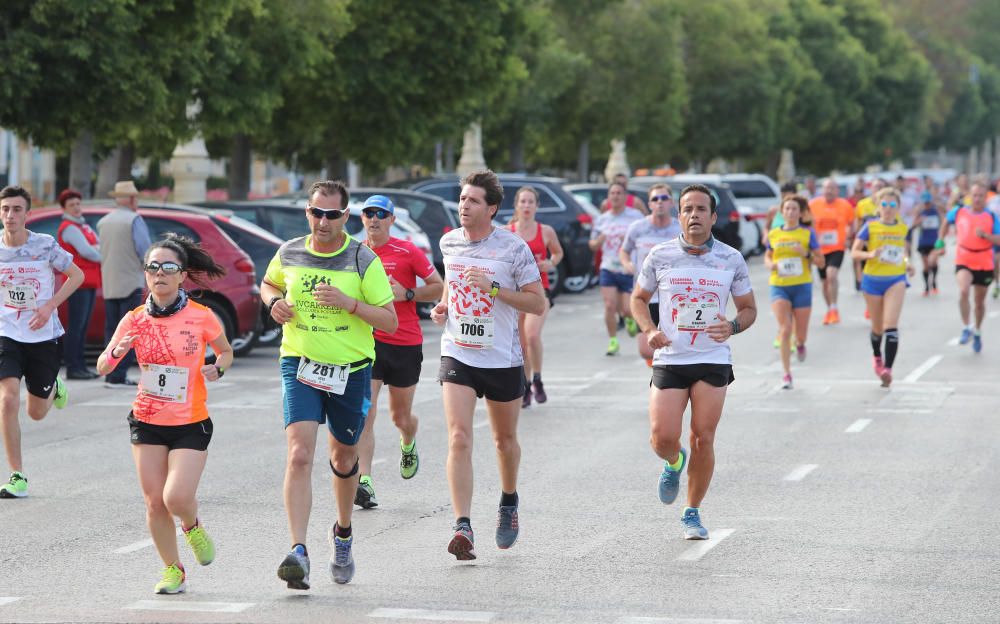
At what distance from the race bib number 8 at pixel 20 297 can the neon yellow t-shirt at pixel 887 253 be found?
322 inches

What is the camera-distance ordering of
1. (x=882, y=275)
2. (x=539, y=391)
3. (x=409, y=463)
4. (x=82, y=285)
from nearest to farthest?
1. (x=409, y=463)
2. (x=539, y=391)
3. (x=882, y=275)
4. (x=82, y=285)

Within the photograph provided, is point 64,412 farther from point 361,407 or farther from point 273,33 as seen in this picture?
point 273,33

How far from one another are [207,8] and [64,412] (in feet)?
32.0

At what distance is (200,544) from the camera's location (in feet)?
24.9

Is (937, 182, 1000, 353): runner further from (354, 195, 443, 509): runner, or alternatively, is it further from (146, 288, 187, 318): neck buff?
(146, 288, 187, 318): neck buff

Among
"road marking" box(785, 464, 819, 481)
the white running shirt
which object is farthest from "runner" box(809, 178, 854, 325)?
the white running shirt

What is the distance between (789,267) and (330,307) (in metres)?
9.30

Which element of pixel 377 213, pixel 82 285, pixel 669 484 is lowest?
pixel 669 484

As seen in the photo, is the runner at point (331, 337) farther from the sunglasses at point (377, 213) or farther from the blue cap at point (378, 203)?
the sunglasses at point (377, 213)

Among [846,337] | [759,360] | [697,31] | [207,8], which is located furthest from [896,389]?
[697,31]

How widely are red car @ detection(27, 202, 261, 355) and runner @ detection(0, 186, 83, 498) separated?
6415mm

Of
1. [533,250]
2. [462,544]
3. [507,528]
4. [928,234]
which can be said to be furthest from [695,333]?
[928,234]

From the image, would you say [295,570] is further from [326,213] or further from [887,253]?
[887,253]

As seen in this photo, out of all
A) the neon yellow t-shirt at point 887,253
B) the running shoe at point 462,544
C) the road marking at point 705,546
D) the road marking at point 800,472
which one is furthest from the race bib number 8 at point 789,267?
the running shoe at point 462,544
